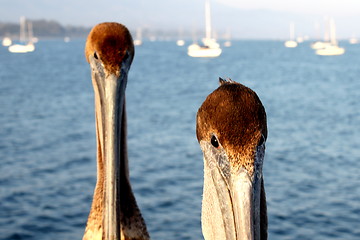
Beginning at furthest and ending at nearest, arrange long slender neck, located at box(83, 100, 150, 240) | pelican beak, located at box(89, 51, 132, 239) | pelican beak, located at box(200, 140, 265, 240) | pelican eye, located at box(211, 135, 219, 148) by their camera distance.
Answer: long slender neck, located at box(83, 100, 150, 240) → pelican beak, located at box(89, 51, 132, 239) → pelican eye, located at box(211, 135, 219, 148) → pelican beak, located at box(200, 140, 265, 240)

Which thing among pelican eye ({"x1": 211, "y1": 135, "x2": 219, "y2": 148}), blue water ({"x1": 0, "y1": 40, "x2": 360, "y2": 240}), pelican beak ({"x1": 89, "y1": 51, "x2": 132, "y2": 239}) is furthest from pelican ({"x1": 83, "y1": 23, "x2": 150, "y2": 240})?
blue water ({"x1": 0, "y1": 40, "x2": 360, "y2": 240})

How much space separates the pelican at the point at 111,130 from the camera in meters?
4.44

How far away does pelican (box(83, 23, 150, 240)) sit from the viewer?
4.44 m

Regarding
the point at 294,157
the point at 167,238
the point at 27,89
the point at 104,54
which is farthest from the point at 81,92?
the point at 104,54

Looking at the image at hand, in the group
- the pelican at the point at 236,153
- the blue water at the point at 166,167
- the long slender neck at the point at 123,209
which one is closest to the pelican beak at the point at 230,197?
the pelican at the point at 236,153

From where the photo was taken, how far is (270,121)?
106ft

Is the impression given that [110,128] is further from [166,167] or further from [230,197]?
[166,167]

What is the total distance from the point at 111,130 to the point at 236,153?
1.71 meters

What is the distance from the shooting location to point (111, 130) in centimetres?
443

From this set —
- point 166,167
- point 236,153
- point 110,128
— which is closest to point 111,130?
point 110,128

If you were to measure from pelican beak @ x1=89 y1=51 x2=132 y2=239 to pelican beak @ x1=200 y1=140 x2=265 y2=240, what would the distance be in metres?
1.39

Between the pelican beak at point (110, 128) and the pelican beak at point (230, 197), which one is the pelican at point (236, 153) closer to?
the pelican beak at point (230, 197)

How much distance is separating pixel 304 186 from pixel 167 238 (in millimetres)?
6210

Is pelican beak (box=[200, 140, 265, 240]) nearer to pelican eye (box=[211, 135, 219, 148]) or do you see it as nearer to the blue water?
pelican eye (box=[211, 135, 219, 148])
